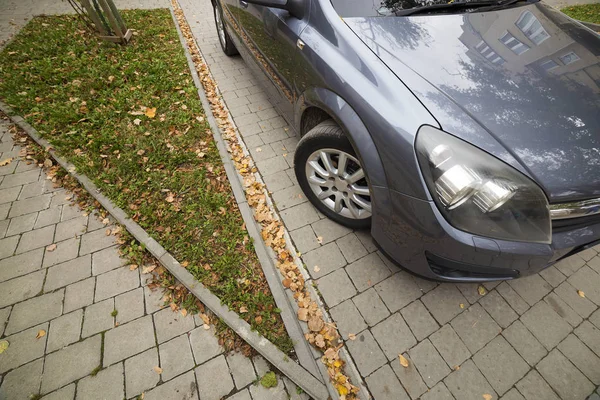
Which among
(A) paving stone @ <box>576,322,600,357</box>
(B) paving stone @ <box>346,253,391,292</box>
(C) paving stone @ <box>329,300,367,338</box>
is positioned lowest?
(A) paving stone @ <box>576,322,600,357</box>

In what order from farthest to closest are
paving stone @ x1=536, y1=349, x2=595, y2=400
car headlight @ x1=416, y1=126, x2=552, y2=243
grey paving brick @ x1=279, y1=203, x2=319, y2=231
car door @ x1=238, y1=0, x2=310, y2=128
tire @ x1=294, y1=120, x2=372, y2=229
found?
grey paving brick @ x1=279, y1=203, x2=319, y2=231 → car door @ x1=238, y1=0, x2=310, y2=128 → tire @ x1=294, y1=120, x2=372, y2=229 → paving stone @ x1=536, y1=349, x2=595, y2=400 → car headlight @ x1=416, y1=126, x2=552, y2=243

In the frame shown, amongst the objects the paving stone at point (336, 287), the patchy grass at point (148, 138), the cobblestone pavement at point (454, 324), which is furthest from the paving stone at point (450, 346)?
the patchy grass at point (148, 138)

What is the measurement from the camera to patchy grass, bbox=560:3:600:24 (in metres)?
7.06

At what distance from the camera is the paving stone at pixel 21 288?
1967 mm

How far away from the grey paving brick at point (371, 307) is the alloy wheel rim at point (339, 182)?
23.0 inches

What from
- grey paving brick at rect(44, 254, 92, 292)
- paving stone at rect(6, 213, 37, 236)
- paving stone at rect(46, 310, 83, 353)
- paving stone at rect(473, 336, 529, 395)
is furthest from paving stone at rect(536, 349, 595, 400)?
paving stone at rect(6, 213, 37, 236)

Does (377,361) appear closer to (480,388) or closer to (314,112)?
(480,388)

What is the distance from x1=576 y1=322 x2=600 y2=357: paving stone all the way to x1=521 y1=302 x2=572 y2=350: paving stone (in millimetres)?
68

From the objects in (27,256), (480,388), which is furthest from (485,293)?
(27,256)

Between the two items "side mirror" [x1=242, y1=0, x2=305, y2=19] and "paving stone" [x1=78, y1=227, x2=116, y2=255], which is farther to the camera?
"paving stone" [x1=78, y1=227, x2=116, y2=255]

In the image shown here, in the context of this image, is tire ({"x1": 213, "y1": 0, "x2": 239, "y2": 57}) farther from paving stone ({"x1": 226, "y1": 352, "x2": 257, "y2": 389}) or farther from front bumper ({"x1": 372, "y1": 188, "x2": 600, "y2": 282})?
paving stone ({"x1": 226, "y1": 352, "x2": 257, "y2": 389})

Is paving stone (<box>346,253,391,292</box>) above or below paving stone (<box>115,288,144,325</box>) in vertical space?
above

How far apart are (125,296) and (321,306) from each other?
1425 millimetres

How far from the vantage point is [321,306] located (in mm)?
1981
